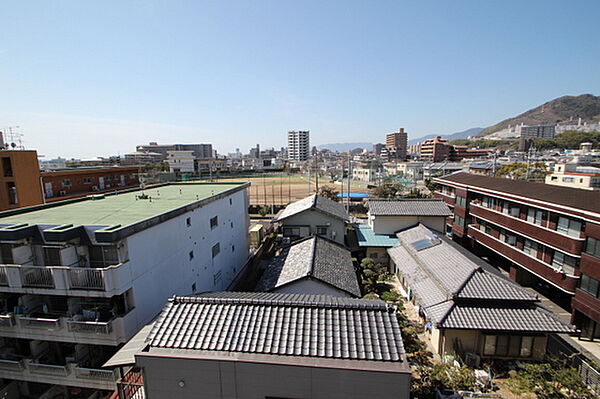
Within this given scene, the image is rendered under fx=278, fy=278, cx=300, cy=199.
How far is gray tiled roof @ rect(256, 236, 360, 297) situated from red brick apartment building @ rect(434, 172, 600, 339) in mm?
9998

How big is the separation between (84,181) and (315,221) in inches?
1015

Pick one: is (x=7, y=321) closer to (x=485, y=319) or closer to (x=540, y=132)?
(x=485, y=319)

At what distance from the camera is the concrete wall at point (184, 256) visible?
967 centimetres

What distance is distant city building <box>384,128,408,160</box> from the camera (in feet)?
503

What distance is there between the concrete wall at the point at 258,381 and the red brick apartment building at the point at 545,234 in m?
12.9

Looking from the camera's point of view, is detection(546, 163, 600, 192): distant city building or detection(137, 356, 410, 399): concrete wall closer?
detection(137, 356, 410, 399): concrete wall

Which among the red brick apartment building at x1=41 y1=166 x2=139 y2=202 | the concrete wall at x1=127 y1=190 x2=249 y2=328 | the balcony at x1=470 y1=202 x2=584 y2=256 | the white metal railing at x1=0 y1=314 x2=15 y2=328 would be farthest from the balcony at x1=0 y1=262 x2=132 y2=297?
the red brick apartment building at x1=41 y1=166 x2=139 y2=202

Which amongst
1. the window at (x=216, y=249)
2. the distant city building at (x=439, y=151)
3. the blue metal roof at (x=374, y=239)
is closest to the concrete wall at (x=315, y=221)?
the blue metal roof at (x=374, y=239)

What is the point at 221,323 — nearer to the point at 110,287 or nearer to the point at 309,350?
the point at 309,350

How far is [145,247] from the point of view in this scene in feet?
32.1

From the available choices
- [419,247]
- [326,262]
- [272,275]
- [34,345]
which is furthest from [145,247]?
[419,247]

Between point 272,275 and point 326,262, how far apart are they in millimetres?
2884

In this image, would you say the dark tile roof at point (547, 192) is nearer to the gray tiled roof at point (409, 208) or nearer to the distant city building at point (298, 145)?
the gray tiled roof at point (409, 208)

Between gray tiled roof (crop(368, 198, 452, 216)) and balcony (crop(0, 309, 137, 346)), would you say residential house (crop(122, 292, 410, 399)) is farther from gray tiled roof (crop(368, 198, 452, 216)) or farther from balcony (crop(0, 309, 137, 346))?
gray tiled roof (crop(368, 198, 452, 216))
